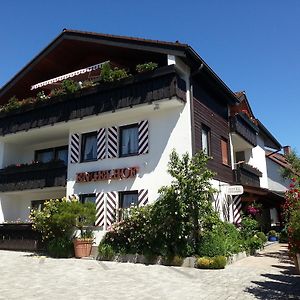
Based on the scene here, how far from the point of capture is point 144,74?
16.1 metres

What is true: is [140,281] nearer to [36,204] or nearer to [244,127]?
[36,204]

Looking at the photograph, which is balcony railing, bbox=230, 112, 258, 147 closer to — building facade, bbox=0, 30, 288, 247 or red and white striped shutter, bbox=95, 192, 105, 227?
building facade, bbox=0, 30, 288, 247

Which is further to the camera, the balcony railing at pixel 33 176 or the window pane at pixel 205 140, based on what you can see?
the balcony railing at pixel 33 176

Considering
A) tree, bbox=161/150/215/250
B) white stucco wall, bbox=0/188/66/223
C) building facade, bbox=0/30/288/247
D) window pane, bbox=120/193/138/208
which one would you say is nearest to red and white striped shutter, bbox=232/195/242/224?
building facade, bbox=0/30/288/247

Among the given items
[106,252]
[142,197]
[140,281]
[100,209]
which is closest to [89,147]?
[100,209]

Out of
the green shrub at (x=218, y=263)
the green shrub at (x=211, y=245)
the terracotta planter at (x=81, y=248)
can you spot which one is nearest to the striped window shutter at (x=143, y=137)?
the terracotta planter at (x=81, y=248)

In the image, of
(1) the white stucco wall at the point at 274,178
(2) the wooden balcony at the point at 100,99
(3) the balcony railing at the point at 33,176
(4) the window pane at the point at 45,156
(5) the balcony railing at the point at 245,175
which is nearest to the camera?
(2) the wooden balcony at the point at 100,99

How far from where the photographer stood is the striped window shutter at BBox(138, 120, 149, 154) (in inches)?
654

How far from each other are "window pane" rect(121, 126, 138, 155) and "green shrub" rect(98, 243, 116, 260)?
14.1 ft

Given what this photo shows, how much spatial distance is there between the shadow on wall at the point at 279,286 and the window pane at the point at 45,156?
14652 millimetres

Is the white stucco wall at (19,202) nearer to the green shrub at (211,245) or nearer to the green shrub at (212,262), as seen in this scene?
the green shrub at (211,245)

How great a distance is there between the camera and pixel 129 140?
688 inches

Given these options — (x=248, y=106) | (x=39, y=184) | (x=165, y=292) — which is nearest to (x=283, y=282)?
(x=165, y=292)

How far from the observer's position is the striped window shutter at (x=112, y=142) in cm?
1752
